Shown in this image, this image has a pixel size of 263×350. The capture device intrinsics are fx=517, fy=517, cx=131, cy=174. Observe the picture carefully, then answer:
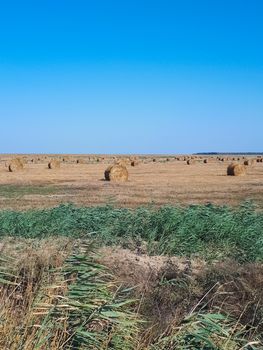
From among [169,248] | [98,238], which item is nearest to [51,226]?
[98,238]

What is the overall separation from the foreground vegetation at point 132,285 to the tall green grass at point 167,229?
24 millimetres

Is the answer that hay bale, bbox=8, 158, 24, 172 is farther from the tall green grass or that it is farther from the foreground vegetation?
the tall green grass

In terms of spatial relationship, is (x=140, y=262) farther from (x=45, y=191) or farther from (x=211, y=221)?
(x=45, y=191)

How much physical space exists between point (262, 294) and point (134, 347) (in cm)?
335

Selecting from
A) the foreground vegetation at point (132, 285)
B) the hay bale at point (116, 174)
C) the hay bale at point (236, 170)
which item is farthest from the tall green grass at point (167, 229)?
the hay bale at point (236, 170)

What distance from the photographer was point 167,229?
11625 mm

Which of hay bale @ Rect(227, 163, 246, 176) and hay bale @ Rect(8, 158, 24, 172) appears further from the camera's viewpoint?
hay bale @ Rect(8, 158, 24, 172)

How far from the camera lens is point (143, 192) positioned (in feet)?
82.5

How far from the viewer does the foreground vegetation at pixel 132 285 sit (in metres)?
5.24

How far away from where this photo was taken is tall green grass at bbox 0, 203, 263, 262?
10648mm

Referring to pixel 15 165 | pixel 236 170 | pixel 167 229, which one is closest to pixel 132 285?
pixel 167 229

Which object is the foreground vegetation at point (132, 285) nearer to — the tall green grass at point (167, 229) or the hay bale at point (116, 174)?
the tall green grass at point (167, 229)

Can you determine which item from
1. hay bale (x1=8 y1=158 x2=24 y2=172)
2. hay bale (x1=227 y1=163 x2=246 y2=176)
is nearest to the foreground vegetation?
hay bale (x1=227 y1=163 x2=246 y2=176)

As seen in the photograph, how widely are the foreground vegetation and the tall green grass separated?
0.08ft
